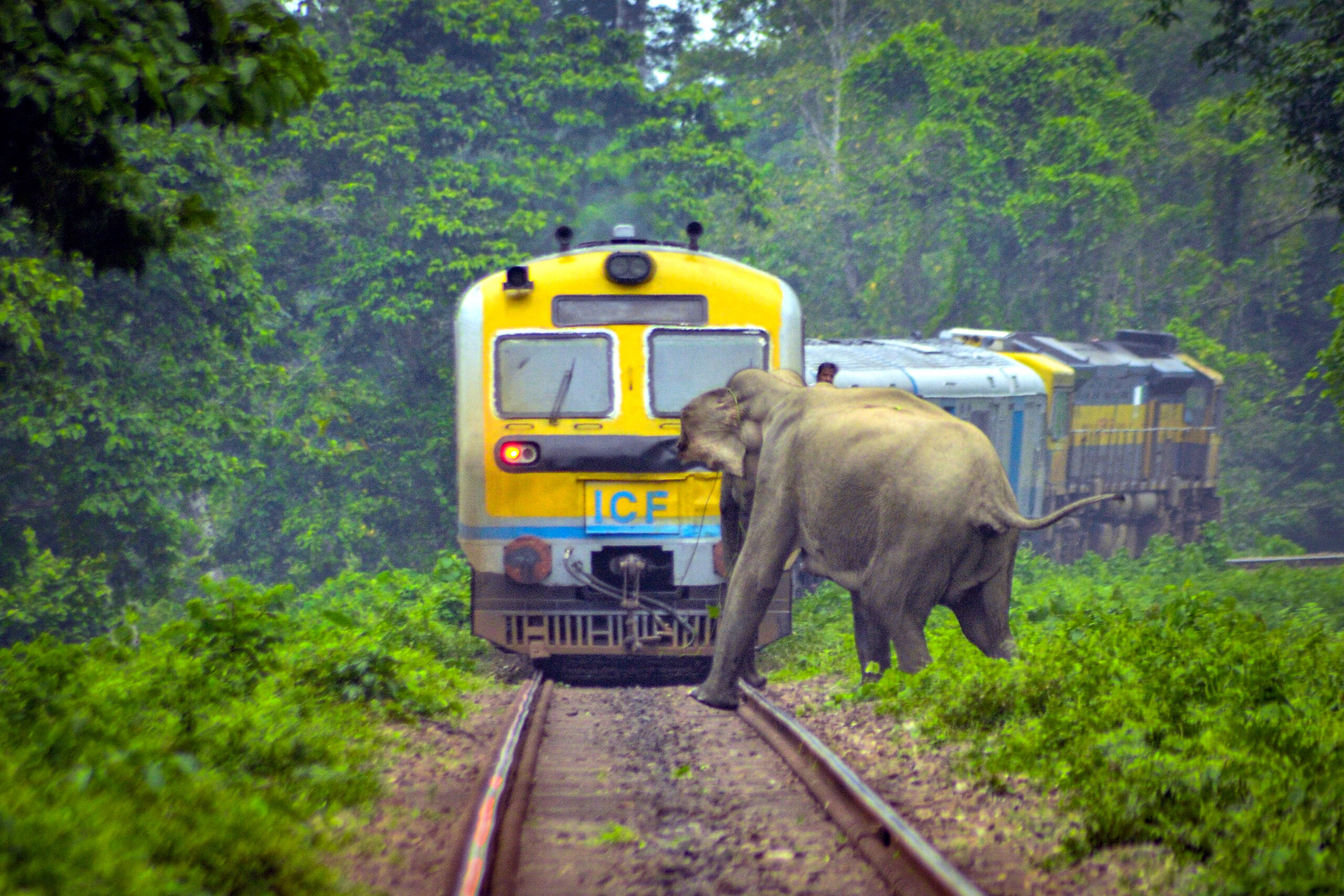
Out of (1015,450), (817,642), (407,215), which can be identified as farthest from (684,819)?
(407,215)

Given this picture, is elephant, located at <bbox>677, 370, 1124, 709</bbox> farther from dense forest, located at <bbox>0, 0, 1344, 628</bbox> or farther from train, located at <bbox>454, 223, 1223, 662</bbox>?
dense forest, located at <bbox>0, 0, 1344, 628</bbox>

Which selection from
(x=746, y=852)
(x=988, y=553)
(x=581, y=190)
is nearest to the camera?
(x=746, y=852)

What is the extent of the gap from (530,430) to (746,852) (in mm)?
4926

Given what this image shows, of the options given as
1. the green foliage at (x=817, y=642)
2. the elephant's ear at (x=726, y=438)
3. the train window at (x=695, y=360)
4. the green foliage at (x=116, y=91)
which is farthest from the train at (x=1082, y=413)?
the green foliage at (x=116, y=91)

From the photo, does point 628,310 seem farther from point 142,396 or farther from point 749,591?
point 142,396

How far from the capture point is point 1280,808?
416 centimetres

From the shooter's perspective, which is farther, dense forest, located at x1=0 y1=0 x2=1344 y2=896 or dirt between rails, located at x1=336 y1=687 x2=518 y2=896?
dense forest, located at x1=0 y1=0 x2=1344 y2=896

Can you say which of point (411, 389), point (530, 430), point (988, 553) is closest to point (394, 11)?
point (411, 389)

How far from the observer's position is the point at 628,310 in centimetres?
945

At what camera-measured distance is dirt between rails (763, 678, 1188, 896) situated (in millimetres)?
4094

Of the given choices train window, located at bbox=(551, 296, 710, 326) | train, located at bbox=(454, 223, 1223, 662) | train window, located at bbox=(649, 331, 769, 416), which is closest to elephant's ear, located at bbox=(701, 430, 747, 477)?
train, located at bbox=(454, 223, 1223, 662)

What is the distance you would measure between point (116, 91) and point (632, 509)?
4.93m

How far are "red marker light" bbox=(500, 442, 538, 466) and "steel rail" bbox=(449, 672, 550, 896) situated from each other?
7.67 feet

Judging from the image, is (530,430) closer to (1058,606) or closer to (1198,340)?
(1058,606)
